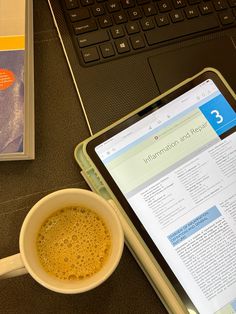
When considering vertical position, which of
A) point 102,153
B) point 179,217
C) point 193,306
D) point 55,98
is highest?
point 55,98

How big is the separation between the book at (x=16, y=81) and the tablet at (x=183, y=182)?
9cm

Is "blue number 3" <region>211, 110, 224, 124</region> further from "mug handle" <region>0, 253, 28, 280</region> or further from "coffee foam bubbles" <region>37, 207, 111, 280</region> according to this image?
"mug handle" <region>0, 253, 28, 280</region>

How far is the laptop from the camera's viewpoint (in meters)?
0.59

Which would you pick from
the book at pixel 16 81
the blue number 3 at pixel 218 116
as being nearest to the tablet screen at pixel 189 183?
the blue number 3 at pixel 218 116

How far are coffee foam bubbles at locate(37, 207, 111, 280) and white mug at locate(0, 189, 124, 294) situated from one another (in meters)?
0.01

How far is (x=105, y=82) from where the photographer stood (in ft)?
1.94

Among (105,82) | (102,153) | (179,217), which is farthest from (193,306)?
(105,82)

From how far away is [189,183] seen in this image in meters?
0.52

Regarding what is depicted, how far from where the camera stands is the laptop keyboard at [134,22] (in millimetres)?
587

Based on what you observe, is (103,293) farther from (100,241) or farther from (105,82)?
(105,82)

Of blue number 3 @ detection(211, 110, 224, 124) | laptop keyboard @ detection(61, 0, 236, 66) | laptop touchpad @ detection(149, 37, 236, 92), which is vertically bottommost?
blue number 3 @ detection(211, 110, 224, 124)

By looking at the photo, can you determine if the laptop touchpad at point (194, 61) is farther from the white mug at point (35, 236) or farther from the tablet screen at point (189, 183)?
the white mug at point (35, 236)

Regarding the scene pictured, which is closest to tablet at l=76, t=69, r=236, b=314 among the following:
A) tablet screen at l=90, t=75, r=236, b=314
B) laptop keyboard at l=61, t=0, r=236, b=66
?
tablet screen at l=90, t=75, r=236, b=314

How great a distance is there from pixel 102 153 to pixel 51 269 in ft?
0.51
